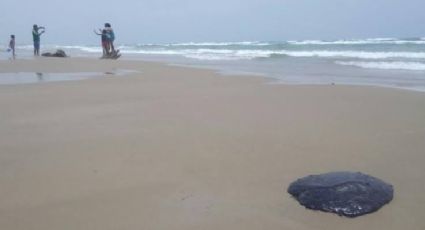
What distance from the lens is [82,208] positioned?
8.82 feet

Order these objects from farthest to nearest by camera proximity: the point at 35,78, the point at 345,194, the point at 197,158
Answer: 1. the point at 35,78
2. the point at 197,158
3. the point at 345,194

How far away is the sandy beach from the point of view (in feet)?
8.50

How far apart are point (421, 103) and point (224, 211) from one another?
480cm

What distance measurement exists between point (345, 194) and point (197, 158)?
4.81 feet

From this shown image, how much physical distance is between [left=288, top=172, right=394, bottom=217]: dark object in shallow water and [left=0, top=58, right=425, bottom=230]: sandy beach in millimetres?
59

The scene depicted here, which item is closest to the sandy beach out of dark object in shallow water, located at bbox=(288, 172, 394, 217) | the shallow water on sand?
dark object in shallow water, located at bbox=(288, 172, 394, 217)

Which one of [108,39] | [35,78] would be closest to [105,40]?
[108,39]

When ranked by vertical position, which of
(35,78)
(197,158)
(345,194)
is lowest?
(35,78)

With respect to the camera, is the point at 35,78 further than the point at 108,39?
No

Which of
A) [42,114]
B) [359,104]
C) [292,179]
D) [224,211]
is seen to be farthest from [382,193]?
[42,114]

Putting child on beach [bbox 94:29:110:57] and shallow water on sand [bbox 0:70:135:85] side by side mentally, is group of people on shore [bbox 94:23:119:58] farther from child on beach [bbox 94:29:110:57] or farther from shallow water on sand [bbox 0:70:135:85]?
shallow water on sand [bbox 0:70:135:85]

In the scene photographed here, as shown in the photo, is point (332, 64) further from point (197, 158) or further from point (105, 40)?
point (197, 158)

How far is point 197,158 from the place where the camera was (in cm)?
368

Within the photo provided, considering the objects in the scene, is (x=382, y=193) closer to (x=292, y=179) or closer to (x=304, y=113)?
(x=292, y=179)
